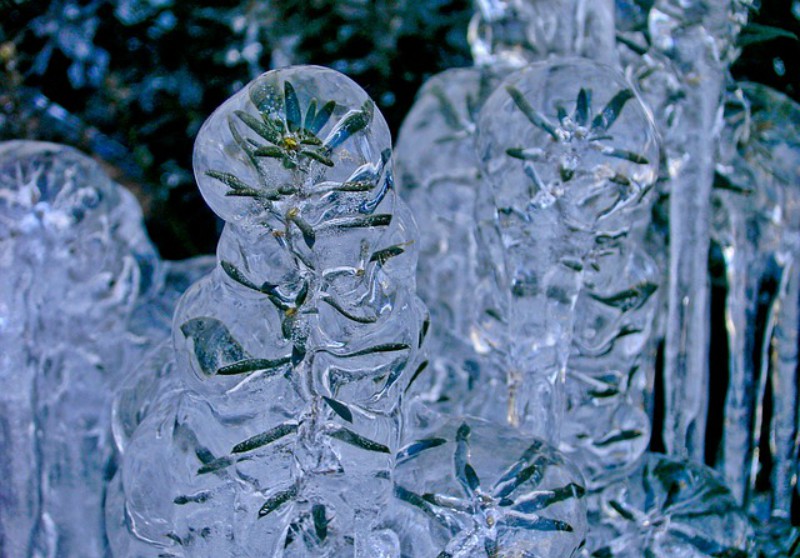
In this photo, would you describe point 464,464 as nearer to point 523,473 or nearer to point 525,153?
point 523,473

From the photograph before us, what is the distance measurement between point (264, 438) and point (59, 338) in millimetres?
437

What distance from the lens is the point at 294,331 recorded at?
0.67m

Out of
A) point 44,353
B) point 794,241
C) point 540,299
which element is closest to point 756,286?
point 794,241

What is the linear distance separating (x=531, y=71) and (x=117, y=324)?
1.66 ft

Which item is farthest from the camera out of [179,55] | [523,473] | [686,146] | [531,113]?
[179,55]

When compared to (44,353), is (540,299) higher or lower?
higher

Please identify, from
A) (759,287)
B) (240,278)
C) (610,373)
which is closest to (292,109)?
(240,278)

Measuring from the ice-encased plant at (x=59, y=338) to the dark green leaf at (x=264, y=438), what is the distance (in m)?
0.42

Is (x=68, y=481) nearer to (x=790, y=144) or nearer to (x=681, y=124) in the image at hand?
(x=681, y=124)

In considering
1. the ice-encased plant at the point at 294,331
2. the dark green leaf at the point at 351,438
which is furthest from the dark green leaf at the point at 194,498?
the dark green leaf at the point at 351,438

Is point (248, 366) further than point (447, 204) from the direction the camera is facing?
No

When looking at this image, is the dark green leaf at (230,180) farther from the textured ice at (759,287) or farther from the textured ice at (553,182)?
the textured ice at (759,287)

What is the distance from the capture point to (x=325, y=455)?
2.25ft

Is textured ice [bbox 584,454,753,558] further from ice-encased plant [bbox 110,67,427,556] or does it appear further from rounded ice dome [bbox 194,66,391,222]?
rounded ice dome [bbox 194,66,391,222]
